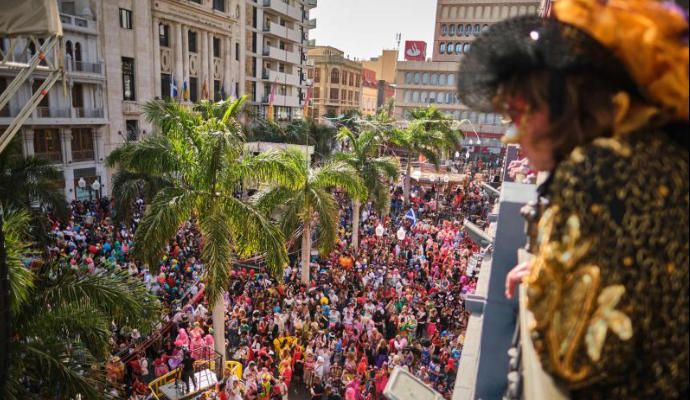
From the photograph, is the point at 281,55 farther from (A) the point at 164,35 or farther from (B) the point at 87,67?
(B) the point at 87,67

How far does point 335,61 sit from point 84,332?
66604mm

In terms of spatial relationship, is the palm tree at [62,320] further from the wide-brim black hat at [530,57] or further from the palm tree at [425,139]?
the palm tree at [425,139]

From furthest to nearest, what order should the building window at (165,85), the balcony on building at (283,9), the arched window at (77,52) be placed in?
the balcony on building at (283,9) → the building window at (165,85) → the arched window at (77,52)

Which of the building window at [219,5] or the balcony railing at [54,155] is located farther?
the building window at [219,5]

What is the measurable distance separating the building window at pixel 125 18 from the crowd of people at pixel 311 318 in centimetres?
1693

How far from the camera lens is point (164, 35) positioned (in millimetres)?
35156

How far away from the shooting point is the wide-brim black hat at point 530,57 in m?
1.57

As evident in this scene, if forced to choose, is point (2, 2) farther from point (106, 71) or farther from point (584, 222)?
point (106, 71)

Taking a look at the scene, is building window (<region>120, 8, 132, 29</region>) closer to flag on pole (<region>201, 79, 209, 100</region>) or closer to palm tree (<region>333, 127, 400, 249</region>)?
Answer: flag on pole (<region>201, 79, 209, 100</region>)

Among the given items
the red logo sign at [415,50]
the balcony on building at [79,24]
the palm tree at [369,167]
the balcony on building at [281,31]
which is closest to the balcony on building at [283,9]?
the balcony on building at [281,31]

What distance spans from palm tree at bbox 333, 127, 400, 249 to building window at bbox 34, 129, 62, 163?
19.0m

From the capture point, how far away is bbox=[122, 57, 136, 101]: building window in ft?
105

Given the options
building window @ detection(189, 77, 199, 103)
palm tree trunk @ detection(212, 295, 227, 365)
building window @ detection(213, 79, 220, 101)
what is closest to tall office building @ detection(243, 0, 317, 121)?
building window @ detection(213, 79, 220, 101)

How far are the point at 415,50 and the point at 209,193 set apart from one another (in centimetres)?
5949
